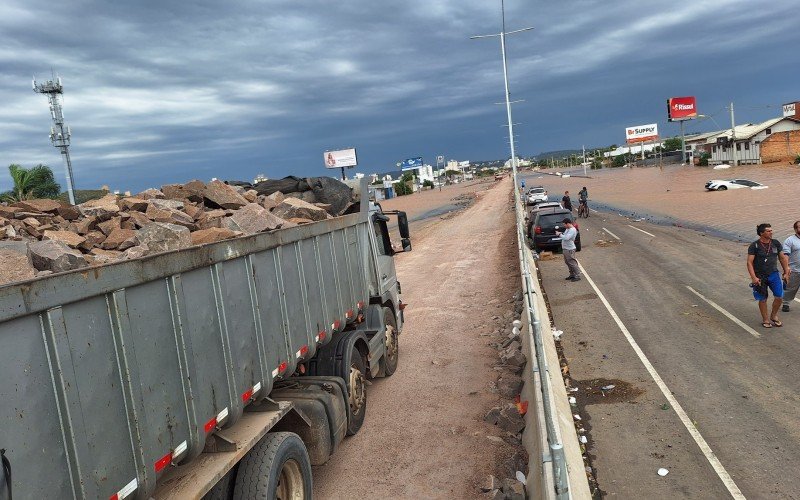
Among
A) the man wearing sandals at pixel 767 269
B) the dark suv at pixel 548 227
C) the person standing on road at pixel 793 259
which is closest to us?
the man wearing sandals at pixel 767 269

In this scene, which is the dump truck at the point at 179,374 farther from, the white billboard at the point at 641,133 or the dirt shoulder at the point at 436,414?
the white billboard at the point at 641,133

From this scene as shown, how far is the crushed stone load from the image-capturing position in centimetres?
375

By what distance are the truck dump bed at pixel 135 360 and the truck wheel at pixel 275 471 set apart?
0.39 m

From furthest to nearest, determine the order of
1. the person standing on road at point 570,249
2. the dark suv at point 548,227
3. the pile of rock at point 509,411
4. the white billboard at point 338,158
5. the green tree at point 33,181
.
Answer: the white billboard at point 338,158, the green tree at point 33,181, the dark suv at point 548,227, the person standing on road at point 570,249, the pile of rock at point 509,411

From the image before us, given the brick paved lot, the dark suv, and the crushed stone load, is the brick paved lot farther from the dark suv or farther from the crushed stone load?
the crushed stone load

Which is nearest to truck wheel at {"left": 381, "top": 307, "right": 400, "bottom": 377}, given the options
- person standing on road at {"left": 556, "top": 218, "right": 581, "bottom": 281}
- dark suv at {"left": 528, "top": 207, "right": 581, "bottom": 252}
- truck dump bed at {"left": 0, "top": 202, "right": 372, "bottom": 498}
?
truck dump bed at {"left": 0, "top": 202, "right": 372, "bottom": 498}

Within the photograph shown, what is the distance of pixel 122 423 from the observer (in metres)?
3.22

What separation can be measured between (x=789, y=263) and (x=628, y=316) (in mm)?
2938

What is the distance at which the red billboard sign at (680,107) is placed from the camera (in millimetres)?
116375

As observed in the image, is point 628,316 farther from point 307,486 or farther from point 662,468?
point 307,486

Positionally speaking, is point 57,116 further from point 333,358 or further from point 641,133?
point 641,133

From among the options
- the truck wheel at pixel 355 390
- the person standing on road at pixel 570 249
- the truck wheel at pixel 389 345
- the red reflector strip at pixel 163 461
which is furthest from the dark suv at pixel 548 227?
the red reflector strip at pixel 163 461

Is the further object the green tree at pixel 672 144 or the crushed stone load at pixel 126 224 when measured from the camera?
the green tree at pixel 672 144

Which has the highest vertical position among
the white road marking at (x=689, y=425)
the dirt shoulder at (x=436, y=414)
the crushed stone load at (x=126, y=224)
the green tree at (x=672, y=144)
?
the green tree at (x=672, y=144)
